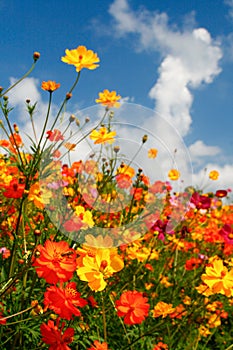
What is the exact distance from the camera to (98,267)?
933 mm

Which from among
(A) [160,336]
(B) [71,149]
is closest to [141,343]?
(A) [160,336]

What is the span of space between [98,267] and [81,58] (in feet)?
2.60

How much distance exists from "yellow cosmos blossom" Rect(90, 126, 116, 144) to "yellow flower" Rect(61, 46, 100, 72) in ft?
0.89

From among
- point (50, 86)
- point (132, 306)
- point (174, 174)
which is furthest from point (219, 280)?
point (50, 86)

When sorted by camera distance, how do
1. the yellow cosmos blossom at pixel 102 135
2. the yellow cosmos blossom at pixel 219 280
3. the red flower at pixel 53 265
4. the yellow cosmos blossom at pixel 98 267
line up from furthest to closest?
the yellow cosmos blossom at pixel 102 135 → the yellow cosmos blossom at pixel 219 280 → the yellow cosmos blossom at pixel 98 267 → the red flower at pixel 53 265

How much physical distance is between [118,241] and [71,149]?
1.33ft

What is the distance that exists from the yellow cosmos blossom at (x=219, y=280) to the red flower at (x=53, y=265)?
1.38 feet

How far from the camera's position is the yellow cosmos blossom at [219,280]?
1065mm

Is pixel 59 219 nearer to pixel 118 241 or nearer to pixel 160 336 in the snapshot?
pixel 118 241

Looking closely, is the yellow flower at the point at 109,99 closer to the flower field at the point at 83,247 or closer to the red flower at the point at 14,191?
the flower field at the point at 83,247

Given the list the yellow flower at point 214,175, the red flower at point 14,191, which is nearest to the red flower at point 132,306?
the red flower at point 14,191

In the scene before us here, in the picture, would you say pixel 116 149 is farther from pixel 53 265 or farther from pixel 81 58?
pixel 53 265

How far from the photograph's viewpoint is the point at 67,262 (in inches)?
32.7

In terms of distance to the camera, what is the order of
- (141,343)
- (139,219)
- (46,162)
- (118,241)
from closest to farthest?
(46,162) → (118,241) → (141,343) → (139,219)
